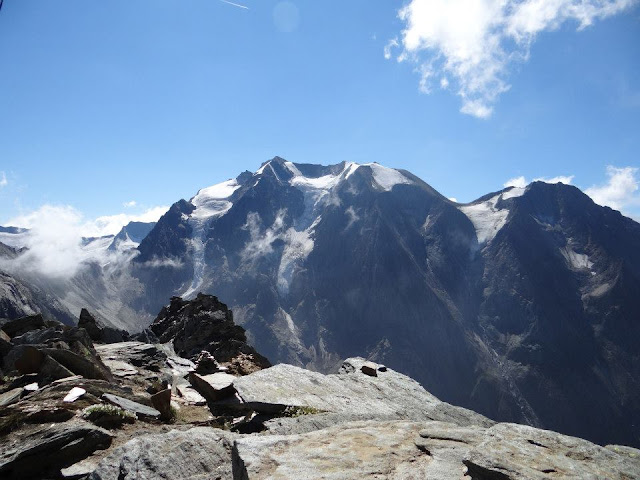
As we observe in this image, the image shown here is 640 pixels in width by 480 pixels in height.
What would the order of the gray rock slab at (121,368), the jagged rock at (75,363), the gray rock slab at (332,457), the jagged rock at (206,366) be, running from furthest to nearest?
1. the gray rock slab at (121,368)
2. the jagged rock at (206,366)
3. the jagged rock at (75,363)
4. the gray rock slab at (332,457)

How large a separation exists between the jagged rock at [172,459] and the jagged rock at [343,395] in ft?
8.70

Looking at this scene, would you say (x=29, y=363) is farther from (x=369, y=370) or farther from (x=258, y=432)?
(x=369, y=370)

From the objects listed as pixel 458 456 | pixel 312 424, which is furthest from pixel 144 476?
pixel 458 456

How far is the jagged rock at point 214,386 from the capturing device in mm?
15688

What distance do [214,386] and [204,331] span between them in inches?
1238

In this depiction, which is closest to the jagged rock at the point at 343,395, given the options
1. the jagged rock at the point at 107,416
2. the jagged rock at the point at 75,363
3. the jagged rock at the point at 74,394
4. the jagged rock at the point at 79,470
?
the jagged rock at the point at 107,416

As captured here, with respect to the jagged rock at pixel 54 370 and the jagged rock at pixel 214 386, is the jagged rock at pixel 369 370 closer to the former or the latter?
the jagged rock at pixel 214 386

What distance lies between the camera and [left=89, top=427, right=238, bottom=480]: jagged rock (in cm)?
823

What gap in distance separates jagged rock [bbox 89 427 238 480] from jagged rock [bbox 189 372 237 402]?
18.4 ft

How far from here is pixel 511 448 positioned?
6918 mm

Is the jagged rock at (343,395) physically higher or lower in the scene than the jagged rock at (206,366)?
higher

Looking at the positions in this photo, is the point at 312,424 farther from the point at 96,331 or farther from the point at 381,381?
the point at 96,331

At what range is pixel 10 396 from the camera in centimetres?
1314

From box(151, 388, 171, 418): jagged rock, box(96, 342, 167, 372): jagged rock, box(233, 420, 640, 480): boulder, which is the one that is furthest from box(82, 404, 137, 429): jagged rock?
box(96, 342, 167, 372): jagged rock
